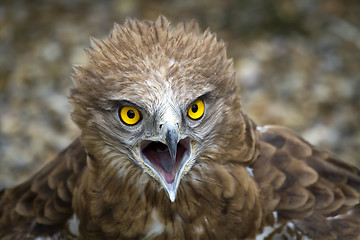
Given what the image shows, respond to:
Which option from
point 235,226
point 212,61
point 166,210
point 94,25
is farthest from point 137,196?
point 94,25

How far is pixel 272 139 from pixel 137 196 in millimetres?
861

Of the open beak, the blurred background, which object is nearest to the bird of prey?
the open beak

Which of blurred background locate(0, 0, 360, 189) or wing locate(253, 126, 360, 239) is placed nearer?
wing locate(253, 126, 360, 239)

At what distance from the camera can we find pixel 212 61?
2.89 m

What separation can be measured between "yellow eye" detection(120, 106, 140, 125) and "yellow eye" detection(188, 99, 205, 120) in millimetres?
238

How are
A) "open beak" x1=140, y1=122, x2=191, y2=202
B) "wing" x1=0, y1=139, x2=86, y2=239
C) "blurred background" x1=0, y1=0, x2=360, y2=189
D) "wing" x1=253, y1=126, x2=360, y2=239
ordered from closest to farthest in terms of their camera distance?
"open beak" x1=140, y1=122, x2=191, y2=202, "wing" x1=253, y1=126, x2=360, y2=239, "wing" x1=0, y1=139, x2=86, y2=239, "blurred background" x1=0, y1=0, x2=360, y2=189

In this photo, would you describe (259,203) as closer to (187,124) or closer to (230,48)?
(187,124)

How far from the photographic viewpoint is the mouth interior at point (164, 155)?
9.04ft

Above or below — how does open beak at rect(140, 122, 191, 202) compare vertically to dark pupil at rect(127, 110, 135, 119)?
below

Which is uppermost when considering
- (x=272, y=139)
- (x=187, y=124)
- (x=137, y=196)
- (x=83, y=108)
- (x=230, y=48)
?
(x=230, y=48)

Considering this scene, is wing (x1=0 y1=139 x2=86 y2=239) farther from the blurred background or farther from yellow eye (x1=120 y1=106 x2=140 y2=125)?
the blurred background

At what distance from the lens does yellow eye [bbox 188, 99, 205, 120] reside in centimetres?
278

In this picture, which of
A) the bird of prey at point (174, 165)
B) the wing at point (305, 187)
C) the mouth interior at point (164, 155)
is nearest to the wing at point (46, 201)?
the bird of prey at point (174, 165)

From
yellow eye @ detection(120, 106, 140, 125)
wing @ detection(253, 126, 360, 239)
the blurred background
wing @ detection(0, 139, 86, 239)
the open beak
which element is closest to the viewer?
the open beak
